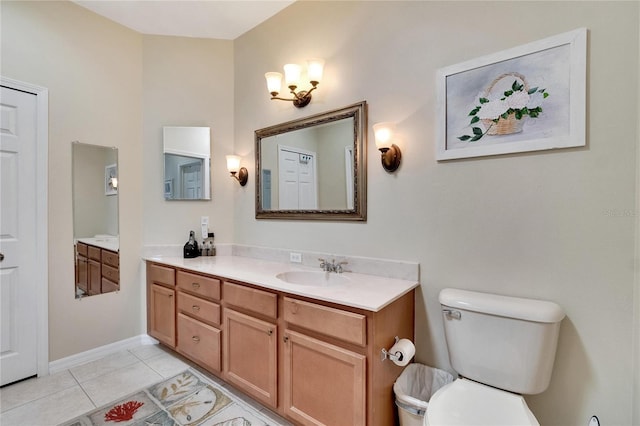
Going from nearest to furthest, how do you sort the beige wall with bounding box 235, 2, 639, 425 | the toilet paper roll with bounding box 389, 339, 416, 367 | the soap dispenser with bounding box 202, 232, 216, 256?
the beige wall with bounding box 235, 2, 639, 425, the toilet paper roll with bounding box 389, 339, 416, 367, the soap dispenser with bounding box 202, 232, 216, 256

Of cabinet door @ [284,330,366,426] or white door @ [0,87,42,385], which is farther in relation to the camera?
white door @ [0,87,42,385]

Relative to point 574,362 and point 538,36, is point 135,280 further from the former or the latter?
point 538,36

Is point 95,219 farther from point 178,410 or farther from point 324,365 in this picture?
point 324,365

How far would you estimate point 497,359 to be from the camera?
4.28 ft

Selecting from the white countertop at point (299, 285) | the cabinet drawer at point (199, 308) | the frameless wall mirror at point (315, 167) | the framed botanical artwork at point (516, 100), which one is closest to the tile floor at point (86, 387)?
the cabinet drawer at point (199, 308)

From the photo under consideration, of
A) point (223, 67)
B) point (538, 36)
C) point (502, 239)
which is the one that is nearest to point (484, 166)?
point (502, 239)

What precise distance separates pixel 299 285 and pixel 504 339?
1029 millimetres

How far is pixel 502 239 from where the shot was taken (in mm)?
1470

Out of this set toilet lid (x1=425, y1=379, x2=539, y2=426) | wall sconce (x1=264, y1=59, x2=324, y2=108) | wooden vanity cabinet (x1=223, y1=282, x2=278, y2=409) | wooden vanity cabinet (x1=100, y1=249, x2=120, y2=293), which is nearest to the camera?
toilet lid (x1=425, y1=379, x2=539, y2=426)

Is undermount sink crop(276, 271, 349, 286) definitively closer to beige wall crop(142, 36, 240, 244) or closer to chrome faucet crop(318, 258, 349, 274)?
chrome faucet crop(318, 258, 349, 274)

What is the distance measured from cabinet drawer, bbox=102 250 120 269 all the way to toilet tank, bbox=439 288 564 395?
2634 millimetres

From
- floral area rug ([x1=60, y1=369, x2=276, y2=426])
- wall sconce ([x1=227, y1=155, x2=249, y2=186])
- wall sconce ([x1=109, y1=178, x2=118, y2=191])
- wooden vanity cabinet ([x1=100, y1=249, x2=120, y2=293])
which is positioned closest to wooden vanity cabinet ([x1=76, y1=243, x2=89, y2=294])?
wooden vanity cabinet ([x1=100, y1=249, x2=120, y2=293])

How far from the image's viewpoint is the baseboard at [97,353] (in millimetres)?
2193

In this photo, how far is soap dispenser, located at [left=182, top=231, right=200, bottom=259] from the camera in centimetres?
257
